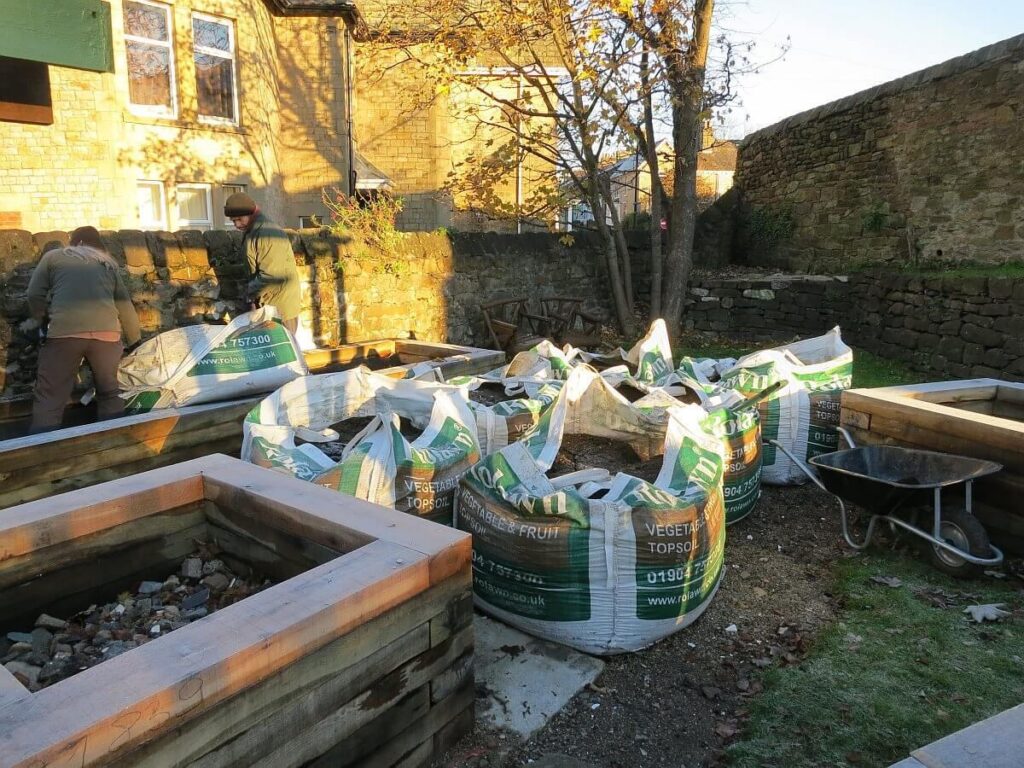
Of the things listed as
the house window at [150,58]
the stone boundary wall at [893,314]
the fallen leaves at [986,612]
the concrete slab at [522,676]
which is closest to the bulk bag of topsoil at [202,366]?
the concrete slab at [522,676]

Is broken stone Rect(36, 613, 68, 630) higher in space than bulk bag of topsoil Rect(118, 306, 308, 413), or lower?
lower

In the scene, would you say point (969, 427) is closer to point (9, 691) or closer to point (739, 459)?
point (739, 459)

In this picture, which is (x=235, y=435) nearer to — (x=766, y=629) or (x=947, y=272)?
(x=766, y=629)

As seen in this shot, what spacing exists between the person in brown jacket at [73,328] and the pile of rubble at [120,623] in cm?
242

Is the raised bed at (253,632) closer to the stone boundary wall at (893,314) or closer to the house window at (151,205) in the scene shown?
the stone boundary wall at (893,314)

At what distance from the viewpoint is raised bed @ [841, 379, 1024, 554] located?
3.63 m

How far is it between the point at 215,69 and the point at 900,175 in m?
11.5

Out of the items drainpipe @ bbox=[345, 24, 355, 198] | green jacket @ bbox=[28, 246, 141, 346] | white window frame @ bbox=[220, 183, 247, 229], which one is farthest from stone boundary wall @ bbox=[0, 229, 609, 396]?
drainpipe @ bbox=[345, 24, 355, 198]

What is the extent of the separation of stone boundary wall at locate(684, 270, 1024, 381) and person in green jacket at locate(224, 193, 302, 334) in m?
6.95

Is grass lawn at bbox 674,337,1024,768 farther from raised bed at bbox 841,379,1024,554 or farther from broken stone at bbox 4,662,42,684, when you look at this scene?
broken stone at bbox 4,662,42,684

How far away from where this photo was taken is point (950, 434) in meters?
3.91

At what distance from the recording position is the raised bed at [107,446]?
3.59 m

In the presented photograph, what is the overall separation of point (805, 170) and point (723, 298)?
3.47 meters

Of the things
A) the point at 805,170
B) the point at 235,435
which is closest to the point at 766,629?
the point at 235,435
